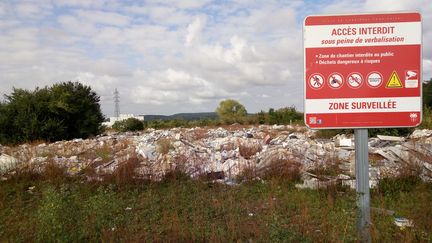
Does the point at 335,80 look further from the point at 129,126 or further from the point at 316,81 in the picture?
the point at 129,126

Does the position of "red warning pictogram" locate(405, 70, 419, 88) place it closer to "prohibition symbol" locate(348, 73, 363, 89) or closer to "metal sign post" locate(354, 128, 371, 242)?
"prohibition symbol" locate(348, 73, 363, 89)

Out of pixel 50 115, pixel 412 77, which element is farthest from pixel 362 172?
pixel 50 115

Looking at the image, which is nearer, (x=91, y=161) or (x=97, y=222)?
(x=97, y=222)

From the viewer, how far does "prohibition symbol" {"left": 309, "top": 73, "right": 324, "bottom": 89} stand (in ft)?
11.0

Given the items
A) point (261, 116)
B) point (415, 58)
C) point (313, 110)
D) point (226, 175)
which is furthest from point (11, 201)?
point (261, 116)

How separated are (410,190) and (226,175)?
3158mm

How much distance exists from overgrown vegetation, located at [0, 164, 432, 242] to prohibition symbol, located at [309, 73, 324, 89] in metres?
1.13

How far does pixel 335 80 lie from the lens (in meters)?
3.32

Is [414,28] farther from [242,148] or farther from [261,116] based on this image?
[261,116]

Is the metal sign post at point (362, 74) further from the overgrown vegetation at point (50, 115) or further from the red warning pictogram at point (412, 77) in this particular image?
the overgrown vegetation at point (50, 115)

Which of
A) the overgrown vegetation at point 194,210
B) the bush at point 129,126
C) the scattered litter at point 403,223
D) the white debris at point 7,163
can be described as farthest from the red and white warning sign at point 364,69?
the bush at point 129,126

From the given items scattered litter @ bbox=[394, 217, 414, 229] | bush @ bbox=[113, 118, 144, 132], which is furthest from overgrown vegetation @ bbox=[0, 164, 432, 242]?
bush @ bbox=[113, 118, 144, 132]

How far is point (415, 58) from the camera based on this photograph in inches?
128

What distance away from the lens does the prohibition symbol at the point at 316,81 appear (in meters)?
3.34
